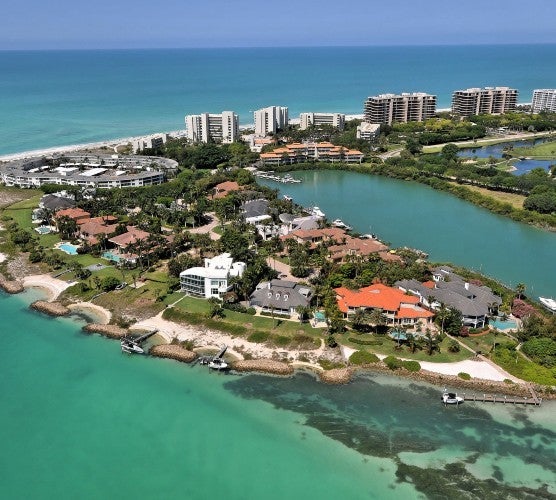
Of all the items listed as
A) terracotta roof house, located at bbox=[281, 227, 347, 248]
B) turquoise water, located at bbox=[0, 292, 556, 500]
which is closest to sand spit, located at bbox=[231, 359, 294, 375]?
turquoise water, located at bbox=[0, 292, 556, 500]

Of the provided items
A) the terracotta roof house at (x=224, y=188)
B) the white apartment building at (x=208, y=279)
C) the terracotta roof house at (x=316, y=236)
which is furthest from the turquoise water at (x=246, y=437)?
the terracotta roof house at (x=224, y=188)

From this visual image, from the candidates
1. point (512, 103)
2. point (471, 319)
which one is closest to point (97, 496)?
point (471, 319)

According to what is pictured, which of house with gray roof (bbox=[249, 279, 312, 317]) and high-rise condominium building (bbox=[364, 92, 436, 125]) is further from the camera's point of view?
high-rise condominium building (bbox=[364, 92, 436, 125])

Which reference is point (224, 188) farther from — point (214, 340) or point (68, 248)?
point (214, 340)

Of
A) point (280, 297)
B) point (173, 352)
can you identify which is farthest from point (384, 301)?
point (173, 352)

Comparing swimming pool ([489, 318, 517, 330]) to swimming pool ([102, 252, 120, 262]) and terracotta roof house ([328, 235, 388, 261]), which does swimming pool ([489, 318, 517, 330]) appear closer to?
terracotta roof house ([328, 235, 388, 261])

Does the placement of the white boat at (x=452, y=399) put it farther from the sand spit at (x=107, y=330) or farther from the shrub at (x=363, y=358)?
the sand spit at (x=107, y=330)
